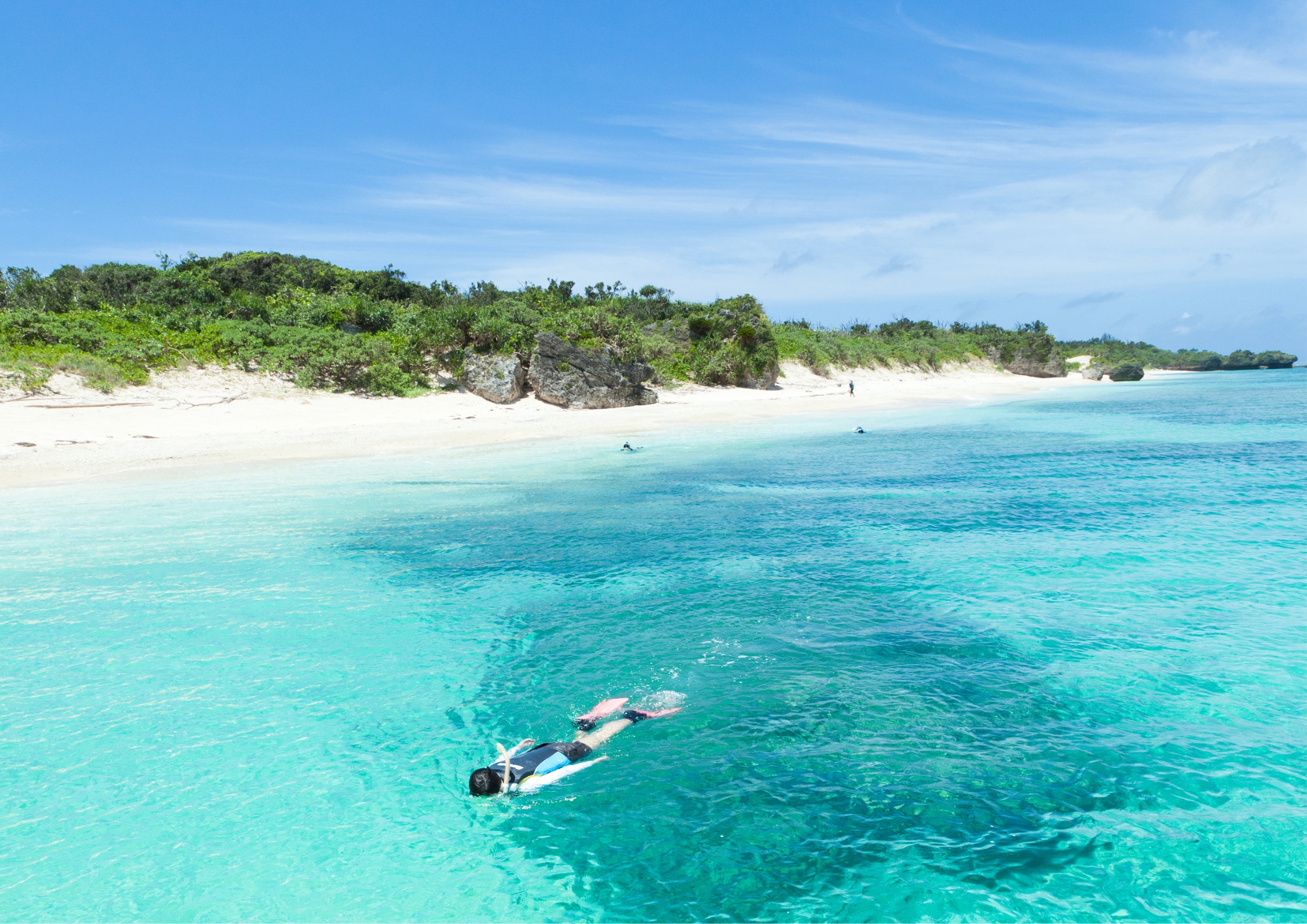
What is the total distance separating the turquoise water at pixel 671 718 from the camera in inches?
187

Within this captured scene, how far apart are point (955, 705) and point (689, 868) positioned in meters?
3.28

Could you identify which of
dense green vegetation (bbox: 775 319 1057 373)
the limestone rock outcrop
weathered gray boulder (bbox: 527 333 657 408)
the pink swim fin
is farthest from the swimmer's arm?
the limestone rock outcrop

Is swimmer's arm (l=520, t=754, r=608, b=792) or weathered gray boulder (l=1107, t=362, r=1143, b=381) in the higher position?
weathered gray boulder (l=1107, t=362, r=1143, b=381)

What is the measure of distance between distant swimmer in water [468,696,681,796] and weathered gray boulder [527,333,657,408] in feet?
105

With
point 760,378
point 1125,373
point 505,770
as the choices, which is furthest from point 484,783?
point 1125,373

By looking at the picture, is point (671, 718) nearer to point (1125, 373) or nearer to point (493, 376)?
point (493, 376)

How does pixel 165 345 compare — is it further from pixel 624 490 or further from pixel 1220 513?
pixel 1220 513

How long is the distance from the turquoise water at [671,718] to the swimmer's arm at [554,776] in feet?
0.31

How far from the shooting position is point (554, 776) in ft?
19.4

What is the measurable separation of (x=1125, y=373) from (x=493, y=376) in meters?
88.1

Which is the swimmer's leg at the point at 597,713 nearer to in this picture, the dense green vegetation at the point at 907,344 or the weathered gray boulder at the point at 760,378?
the weathered gray boulder at the point at 760,378

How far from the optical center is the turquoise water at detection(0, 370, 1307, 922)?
4.75m

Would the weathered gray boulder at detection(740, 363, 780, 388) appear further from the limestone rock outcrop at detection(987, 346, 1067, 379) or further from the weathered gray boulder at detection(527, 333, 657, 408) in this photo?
the limestone rock outcrop at detection(987, 346, 1067, 379)

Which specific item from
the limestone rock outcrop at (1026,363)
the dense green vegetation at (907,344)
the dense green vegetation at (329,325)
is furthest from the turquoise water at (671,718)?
the limestone rock outcrop at (1026,363)
